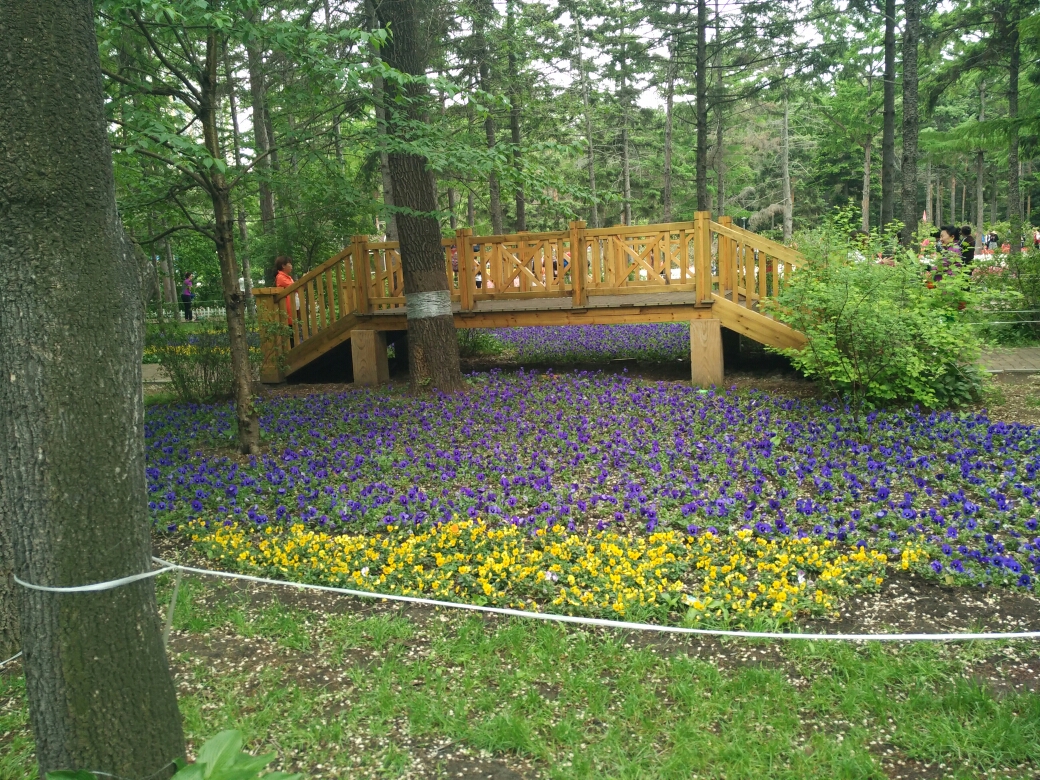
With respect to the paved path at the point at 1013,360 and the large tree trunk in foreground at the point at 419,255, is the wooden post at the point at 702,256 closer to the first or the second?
the large tree trunk in foreground at the point at 419,255

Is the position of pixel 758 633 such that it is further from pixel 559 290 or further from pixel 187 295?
pixel 187 295

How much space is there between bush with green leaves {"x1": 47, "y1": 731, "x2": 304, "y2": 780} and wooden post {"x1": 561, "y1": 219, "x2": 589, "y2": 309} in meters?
8.21

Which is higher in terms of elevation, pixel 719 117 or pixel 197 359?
pixel 719 117

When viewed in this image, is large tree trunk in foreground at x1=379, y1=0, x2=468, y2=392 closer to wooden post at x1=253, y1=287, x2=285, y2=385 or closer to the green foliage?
wooden post at x1=253, y1=287, x2=285, y2=385

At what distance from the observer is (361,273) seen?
421 inches

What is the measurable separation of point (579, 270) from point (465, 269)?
1515mm

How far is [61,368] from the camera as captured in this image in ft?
7.30

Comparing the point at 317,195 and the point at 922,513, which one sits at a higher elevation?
the point at 317,195

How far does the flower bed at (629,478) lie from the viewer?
458cm

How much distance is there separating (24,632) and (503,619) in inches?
82.2

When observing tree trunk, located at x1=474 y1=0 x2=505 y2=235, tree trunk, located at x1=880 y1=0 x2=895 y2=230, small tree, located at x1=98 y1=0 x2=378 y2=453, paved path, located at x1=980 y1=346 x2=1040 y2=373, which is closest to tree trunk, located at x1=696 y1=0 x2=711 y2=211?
tree trunk, located at x1=880 y1=0 x2=895 y2=230

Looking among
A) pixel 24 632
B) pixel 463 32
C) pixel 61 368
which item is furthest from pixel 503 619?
pixel 463 32

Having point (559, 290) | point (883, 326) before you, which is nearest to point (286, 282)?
point (559, 290)

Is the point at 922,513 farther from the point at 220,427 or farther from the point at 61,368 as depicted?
the point at 220,427
